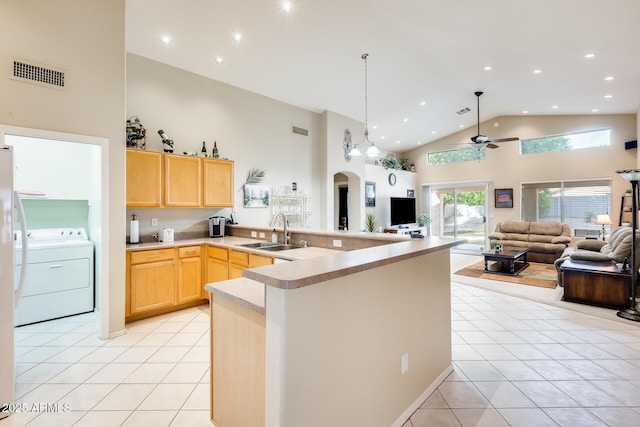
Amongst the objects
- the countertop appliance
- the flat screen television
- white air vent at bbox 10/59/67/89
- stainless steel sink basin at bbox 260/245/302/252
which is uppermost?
white air vent at bbox 10/59/67/89

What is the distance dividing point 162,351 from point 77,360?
0.71 meters

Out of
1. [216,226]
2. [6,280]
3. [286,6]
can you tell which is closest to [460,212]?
[216,226]

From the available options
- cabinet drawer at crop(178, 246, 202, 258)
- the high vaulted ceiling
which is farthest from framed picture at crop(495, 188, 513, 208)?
cabinet drawer at crop(178, 246, 202, 258)

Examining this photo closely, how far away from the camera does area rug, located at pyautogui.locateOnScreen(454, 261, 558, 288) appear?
5.36 m

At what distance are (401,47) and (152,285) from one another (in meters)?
5.00

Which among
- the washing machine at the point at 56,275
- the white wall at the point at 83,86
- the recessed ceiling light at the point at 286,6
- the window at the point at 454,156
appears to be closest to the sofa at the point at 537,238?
the window at the point at 454,156

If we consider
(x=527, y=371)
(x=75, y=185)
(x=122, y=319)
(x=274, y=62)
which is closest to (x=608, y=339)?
(x=527, y=371)

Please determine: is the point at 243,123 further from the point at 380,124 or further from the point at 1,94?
the point at 380,124

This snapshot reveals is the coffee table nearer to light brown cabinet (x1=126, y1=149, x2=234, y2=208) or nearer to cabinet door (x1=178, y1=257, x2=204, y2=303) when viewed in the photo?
light brown cabinet (x1=126, y1=149, x2=234, y2=208)

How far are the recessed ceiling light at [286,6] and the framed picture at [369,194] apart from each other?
491 cm

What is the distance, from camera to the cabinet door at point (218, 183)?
4406 millimetres

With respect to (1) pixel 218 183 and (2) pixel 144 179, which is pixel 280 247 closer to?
(1) pixel 218 183

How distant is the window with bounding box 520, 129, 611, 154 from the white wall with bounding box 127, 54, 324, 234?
6.07 metres

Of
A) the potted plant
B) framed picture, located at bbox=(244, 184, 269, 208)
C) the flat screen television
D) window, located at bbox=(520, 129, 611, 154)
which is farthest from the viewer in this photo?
the flat screen television
